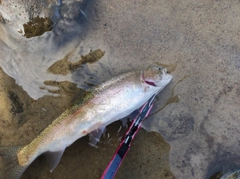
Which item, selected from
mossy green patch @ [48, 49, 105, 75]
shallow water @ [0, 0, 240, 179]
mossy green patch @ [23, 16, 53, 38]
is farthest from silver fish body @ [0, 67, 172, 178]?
mossy green patch @ [23, 16, 53, 38]

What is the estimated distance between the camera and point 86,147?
3859 mm

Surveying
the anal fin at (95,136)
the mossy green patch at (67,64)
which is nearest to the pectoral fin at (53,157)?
the anal fin at (95,136)

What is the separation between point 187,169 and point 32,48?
2498mm

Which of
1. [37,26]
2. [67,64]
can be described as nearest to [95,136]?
[67,64]

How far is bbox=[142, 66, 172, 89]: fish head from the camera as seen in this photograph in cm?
355

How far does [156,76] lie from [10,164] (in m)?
2.03

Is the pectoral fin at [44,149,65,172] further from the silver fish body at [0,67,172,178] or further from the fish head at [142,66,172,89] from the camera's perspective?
the fish head at [142,66,172,89]

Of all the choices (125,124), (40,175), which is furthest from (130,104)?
(40,175)

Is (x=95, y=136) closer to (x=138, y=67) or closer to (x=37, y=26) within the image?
(x=138, y=67)

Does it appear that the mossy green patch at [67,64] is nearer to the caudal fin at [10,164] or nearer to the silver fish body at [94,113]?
the silver fish body at [94,113]

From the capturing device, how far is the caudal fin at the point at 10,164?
3.58 meters

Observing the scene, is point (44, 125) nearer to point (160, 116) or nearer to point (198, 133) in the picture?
point (160, 116)

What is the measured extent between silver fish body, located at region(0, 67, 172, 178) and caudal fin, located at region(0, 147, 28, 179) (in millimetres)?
11

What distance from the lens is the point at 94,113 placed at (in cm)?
350
